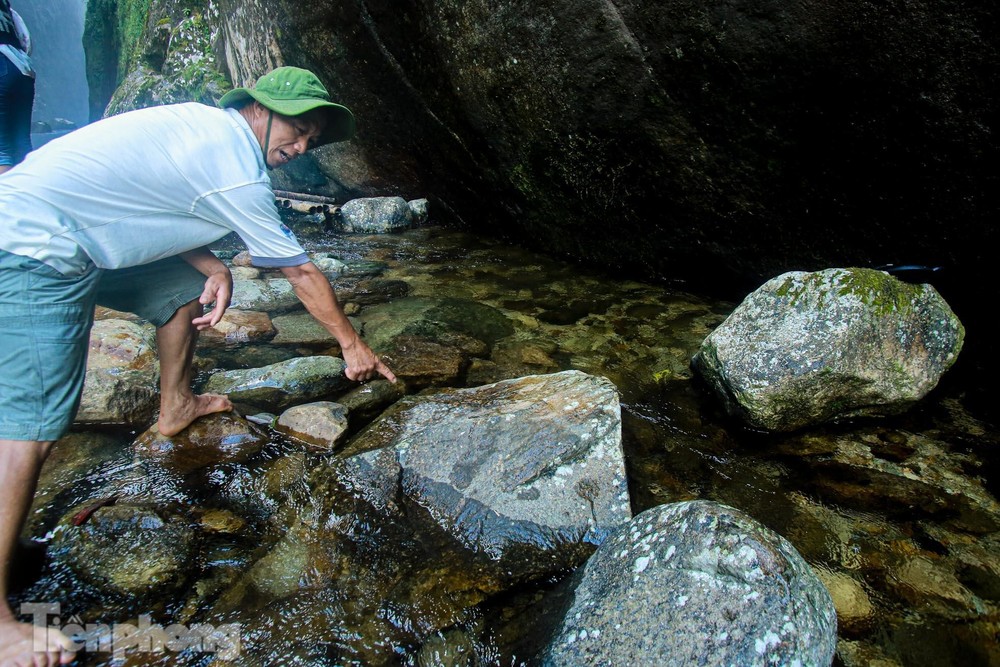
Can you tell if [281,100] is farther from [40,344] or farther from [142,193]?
[40,344]

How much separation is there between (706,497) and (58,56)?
233 ft

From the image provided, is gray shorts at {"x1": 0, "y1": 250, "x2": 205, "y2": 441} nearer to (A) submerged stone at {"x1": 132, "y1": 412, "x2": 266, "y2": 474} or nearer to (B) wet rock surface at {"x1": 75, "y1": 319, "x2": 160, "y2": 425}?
(A) submerged stone at {"x1": 132, "y1": 412, "x2": 266, "y2": 474}

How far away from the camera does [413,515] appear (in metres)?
2.45

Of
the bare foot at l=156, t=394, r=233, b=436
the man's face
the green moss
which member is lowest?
the bare foot at l=156, t=394, r=233, b=436

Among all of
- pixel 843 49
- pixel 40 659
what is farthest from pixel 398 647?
pixel 843 49

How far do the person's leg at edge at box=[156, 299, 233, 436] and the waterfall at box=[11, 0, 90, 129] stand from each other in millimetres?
57107

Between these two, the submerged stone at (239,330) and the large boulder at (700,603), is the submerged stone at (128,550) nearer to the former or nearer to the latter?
the large boulder at (700,603)

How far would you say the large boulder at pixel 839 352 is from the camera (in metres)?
3.02

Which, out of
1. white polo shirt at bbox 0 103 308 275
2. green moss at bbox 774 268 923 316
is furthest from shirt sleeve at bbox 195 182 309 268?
green moss at bbox 774 268 923 316

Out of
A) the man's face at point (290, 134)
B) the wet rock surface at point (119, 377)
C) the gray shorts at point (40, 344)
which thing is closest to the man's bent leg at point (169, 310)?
the wet rock surface at point (119, 377)

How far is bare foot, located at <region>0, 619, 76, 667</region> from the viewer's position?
182 centimetres

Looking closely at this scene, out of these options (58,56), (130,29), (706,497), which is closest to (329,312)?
(706,497)

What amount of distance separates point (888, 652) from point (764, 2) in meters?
3.58

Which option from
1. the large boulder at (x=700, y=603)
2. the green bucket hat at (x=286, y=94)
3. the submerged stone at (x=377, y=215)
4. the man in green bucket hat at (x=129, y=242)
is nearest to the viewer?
the large boulder at (x=700, y=603)
